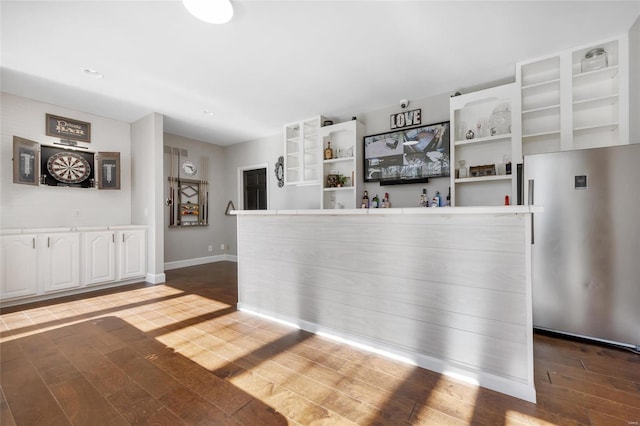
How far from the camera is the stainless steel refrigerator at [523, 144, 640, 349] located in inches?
88.0

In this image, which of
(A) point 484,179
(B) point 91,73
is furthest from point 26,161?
(A) point 484,179

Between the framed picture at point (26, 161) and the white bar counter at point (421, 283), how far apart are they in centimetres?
356

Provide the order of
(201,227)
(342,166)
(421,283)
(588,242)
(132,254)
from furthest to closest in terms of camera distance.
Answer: (201,227) < (342,166) < (132,254) < (588,242) < (421,283)

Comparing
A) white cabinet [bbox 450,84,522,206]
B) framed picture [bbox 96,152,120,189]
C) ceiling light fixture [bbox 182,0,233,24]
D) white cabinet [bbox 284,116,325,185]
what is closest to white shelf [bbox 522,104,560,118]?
white cabinet [bbox 450,84,522,206]

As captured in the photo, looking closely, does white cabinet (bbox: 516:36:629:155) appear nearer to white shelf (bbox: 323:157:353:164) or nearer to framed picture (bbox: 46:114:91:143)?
white shelf (bbox: 323:157:353:164)

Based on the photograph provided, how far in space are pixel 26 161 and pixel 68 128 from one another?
776mm

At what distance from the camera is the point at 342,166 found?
4820mm

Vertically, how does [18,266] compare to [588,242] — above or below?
below

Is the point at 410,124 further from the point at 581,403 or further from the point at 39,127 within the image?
the point at 39,127

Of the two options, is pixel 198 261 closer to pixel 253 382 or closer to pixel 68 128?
pixel 68 128

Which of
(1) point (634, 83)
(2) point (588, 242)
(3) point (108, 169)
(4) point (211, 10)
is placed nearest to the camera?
(4) point (211, 10)

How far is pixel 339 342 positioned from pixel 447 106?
11.1ft

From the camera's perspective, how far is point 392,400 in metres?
1.60

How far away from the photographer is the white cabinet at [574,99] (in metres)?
2.67
